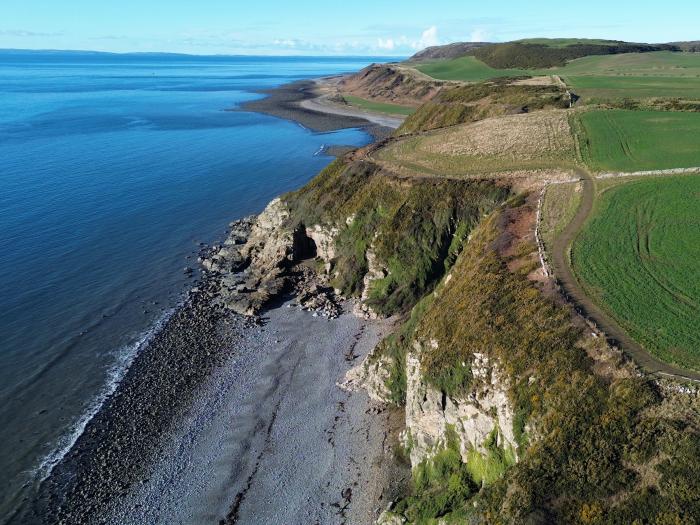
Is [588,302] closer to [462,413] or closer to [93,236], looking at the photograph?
[462,413]

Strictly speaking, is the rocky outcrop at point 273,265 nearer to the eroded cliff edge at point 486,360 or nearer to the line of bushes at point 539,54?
the eroded cliff edge at point 486,360

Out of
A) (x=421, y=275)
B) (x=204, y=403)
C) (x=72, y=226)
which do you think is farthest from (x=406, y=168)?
(x=72, y=226)

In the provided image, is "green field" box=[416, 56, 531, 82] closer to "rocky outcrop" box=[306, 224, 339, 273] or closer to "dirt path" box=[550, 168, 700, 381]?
"rocky outcrop" box=[306, 224, 339, 273]

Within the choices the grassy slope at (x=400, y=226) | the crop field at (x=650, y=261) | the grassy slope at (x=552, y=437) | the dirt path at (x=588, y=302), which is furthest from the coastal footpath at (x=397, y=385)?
the crop field at (x=650, y=261)

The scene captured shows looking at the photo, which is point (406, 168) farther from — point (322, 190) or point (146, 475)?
point (146, 475)

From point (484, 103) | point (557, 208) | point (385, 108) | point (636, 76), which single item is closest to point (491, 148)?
point (557, 208)
